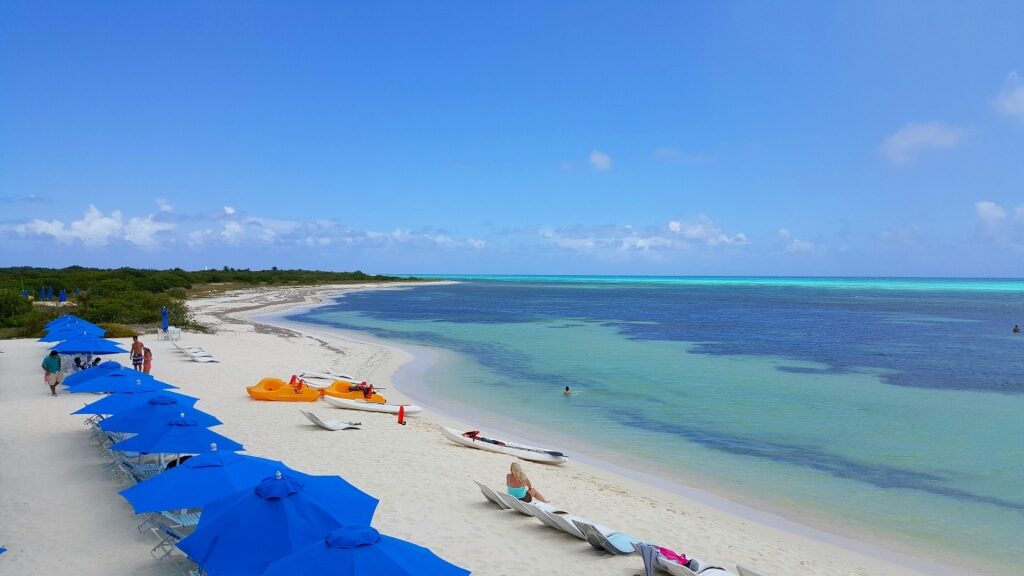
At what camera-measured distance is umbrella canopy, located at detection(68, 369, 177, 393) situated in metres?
13.4

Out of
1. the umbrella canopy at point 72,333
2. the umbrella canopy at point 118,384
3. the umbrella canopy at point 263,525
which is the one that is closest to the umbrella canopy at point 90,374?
the umbrella canopy at point 118,384

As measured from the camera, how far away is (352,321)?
170 feet

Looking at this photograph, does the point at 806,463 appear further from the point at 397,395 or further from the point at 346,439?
the point at 397,395

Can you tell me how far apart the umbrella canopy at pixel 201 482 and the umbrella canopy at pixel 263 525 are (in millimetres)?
477

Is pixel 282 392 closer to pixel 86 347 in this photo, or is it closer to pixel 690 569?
pixel 86 347

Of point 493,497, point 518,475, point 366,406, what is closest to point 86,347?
point 366,406

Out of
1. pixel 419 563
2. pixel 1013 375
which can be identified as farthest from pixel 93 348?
pixel 1013 375

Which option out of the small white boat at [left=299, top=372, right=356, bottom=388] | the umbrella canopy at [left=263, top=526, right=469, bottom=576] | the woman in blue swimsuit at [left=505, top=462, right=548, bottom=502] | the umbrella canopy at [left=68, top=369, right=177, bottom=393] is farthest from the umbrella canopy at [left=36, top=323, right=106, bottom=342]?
the umbrella canopy at [left=263, top=526, right=469, bottom=576]

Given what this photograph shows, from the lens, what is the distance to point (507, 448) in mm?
15016

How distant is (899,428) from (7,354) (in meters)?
32.0

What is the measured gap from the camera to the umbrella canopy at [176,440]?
9414 mm

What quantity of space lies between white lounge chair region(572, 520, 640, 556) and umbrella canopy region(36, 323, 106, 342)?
718 inches

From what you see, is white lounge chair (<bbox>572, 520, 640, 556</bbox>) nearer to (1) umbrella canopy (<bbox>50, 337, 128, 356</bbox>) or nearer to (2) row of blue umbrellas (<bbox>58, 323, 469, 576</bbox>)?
(2) row of blue umbrellas (<bbox>58, 323, 469, 576</bbox>)

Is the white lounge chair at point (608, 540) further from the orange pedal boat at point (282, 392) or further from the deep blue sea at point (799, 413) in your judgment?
the orange pedal boat at point (282, 392)
